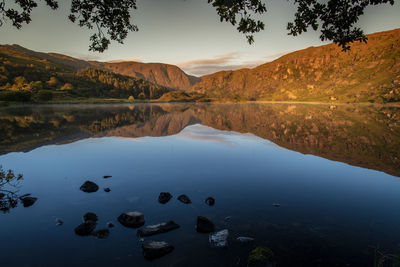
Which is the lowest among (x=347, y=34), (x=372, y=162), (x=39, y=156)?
(x=39, y=156)

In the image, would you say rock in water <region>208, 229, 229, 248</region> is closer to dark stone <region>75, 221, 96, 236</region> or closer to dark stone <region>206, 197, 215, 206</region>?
dark stone <region>206, 197, 215, 206</region>

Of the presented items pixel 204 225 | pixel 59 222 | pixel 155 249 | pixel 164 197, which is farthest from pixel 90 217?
pixel 204 225

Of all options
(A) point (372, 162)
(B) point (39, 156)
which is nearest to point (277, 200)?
(A) point (372, 162)

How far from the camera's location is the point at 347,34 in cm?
1115

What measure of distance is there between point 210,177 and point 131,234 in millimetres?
7783

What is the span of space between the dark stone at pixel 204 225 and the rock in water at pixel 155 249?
144cm

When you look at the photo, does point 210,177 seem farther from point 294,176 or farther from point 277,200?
point 294,176

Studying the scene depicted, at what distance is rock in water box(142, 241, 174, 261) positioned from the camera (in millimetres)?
6812

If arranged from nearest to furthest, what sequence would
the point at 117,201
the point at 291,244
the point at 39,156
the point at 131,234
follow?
the point at 291,244
the point at 131,234
the point at 117,201
the point at 39,156

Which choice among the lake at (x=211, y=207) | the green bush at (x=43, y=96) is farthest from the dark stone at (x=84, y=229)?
the green bush at (x=43, y=96)

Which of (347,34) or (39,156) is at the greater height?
(347,34)

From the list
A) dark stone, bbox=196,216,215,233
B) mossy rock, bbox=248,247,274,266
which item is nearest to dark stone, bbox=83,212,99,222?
dark stone, bbox=196,216,215,233

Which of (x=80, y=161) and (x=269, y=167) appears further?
(x=80, y=161)

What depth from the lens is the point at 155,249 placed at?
6945mm
